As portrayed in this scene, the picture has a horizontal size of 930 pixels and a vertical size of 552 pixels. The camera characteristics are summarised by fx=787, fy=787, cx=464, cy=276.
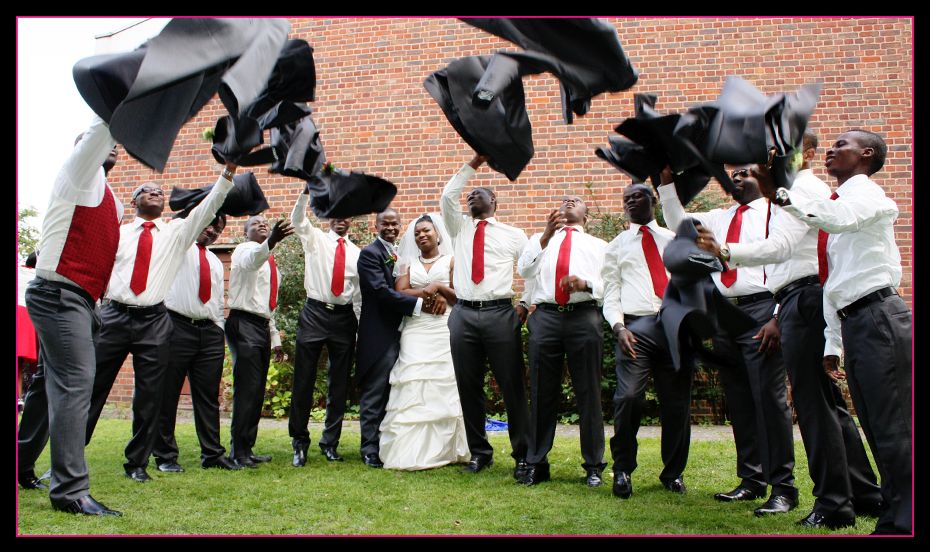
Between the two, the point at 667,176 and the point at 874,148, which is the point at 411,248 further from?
the point at 874,148

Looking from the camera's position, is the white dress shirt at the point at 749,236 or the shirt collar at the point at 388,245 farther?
the shirt collar at the point at 388,245

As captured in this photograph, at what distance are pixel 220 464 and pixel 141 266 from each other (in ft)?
6.43

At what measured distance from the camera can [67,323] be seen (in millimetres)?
4758

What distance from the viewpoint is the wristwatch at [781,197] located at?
12.6 ft

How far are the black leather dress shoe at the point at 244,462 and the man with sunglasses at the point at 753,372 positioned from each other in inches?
156

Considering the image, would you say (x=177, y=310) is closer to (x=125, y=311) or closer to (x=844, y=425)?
(x=125, y=311)

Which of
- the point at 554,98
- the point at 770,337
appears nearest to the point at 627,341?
the point at 770,337

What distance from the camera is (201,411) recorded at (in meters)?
6.99

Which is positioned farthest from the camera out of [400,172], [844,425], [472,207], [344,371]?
[400,172]

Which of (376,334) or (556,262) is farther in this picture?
(376,334)

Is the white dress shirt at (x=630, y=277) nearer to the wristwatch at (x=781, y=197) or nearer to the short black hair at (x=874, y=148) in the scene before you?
the short black hair at (x=874, y=148)

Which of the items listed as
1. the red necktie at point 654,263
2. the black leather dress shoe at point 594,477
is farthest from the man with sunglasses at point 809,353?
the black leather dress shoe at point 594,477

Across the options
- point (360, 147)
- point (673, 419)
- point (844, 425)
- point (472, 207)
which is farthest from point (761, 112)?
point (360, 147)
